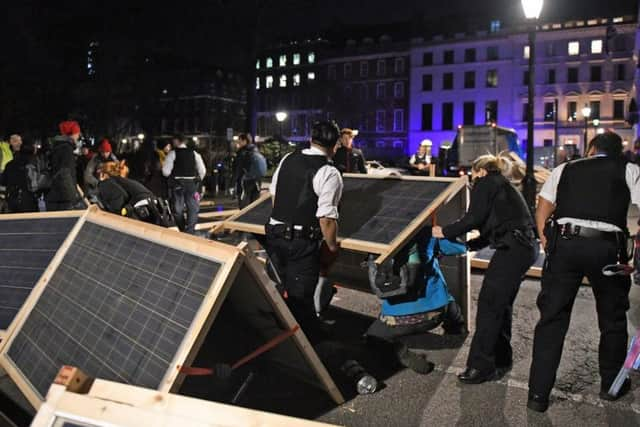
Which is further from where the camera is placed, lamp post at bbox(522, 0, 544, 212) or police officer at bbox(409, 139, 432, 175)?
police officer at bbox(409, 139, 432, 175)

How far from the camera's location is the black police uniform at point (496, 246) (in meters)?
4.59

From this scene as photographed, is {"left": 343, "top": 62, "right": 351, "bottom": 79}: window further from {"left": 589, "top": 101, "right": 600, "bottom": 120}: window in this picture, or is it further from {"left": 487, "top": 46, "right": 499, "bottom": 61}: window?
{"left": 589, "top": 101, "right": 600, "bottom": 120}: window

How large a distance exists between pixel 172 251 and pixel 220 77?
277 feet

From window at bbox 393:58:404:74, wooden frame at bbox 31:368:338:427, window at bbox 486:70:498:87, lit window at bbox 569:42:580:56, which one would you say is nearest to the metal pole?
wooden frame at bbox 31:368:338:427

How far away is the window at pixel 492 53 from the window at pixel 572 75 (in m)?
7.49

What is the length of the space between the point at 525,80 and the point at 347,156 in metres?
60.5

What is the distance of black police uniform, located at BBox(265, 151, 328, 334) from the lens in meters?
4.47

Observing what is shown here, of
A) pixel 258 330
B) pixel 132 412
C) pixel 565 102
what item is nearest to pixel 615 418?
pixel 258 330

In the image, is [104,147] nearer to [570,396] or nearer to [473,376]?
[473,376]

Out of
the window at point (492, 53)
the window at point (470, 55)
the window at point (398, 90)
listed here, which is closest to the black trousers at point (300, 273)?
the window at point (492, 53)

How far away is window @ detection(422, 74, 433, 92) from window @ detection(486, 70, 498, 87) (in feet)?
20.6

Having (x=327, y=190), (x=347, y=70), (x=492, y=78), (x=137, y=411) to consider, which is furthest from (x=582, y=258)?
(x=347, y=70)

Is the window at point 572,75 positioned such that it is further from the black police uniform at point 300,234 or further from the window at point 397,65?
the black police uniform at point 300,234

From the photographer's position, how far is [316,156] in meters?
4.52
